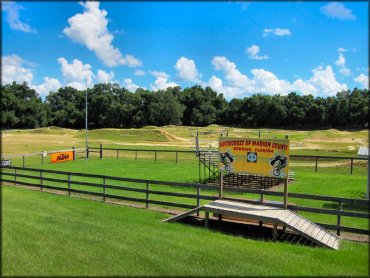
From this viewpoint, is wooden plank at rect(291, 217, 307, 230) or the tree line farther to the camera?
the tree line

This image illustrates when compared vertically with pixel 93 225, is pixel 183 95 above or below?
above

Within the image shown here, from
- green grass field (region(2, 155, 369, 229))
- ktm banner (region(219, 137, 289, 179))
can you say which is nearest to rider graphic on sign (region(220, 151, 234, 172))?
ktm banner (region(219, 137, 289, 179))

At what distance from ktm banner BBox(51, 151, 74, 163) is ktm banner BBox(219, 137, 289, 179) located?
20115 millimetres

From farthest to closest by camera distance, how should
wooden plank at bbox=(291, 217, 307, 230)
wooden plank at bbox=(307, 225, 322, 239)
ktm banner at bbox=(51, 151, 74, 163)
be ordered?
ktm banner at bbox=(51, 151, 74, 163) → wooden plank at bbox=(291, 217, 307, 230) → wooden plank at bbox=(307, 225, 322, 239)

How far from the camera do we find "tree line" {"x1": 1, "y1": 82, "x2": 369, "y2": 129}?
92938mm

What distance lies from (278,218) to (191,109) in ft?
364

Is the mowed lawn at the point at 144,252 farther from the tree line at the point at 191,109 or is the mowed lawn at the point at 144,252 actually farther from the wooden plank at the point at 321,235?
the tree line at the point at 191,109

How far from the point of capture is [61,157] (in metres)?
29.0

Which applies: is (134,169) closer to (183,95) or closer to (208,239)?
(208,239)

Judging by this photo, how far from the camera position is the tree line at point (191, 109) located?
92.9 m

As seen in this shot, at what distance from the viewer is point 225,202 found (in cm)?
1002

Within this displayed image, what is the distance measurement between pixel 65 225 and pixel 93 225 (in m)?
0.62

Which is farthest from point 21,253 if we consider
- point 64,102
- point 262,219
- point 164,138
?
point 64,102

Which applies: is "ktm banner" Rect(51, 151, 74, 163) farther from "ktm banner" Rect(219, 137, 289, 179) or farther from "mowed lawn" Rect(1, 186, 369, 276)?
"ktm banner" Rect(219, 137, 289, 179)
